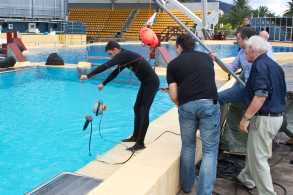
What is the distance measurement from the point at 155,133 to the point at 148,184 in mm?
2895

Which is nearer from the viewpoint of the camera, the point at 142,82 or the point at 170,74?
the point at 170,74

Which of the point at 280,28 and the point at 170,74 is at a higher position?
the point at 280,28

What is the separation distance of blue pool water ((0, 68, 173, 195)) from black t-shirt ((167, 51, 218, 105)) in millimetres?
2990

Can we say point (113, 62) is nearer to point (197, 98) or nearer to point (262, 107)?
point (197, 98)

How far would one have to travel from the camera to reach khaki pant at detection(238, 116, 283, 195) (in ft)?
12.1

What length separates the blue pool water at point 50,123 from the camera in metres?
6.34

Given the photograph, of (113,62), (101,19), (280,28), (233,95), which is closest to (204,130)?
(233,95)

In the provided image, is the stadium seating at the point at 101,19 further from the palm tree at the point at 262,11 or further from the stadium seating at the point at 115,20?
the palm tree at the point at 262,11

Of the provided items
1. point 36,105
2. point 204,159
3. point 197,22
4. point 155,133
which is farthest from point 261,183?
point 197,22

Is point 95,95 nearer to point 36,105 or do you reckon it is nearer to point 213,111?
point 36,105

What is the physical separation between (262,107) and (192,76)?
2.17ft

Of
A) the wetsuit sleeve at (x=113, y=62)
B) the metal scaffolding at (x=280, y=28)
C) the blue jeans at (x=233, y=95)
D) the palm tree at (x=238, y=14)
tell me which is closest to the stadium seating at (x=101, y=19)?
the metal scaffolding at (x=280, y=28)

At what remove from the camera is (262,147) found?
373cm

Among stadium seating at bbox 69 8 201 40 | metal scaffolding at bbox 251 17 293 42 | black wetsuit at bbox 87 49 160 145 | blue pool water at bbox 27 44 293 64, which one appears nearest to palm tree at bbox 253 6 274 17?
stadium seating at bbox 69 8 201 40
